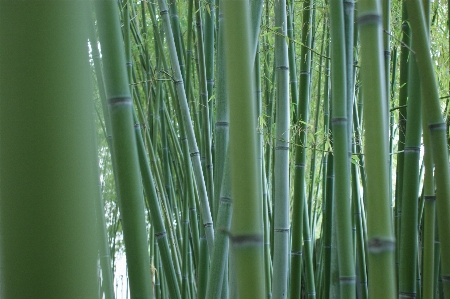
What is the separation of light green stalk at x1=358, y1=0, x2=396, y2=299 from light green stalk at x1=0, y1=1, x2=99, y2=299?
0.31m

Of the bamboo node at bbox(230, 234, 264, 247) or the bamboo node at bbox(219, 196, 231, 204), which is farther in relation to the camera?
the bamboo node at bbox(219, 196, 231, 204)

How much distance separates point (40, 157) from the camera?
29cm

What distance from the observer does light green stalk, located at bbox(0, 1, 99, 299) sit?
0.29 m

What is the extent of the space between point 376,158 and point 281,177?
24.5 inches

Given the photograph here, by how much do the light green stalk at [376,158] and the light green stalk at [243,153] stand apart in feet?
0.46

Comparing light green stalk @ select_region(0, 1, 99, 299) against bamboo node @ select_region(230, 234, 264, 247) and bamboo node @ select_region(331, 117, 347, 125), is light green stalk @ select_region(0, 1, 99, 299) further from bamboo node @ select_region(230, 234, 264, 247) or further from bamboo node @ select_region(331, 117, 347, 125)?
bamboo node @ select_region(331, 117, 347, 125)

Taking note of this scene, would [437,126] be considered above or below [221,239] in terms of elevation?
above

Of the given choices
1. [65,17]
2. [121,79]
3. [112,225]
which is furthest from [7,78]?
[112,225]

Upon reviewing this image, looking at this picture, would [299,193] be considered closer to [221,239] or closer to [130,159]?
[221,239]

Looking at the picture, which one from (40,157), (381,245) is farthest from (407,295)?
(40,157)

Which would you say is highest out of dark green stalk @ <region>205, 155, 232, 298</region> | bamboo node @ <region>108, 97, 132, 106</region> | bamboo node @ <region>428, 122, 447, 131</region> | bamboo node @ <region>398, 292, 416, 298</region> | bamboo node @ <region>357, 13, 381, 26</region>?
bamboo node @ <region>357, 13, 381, 26</region>

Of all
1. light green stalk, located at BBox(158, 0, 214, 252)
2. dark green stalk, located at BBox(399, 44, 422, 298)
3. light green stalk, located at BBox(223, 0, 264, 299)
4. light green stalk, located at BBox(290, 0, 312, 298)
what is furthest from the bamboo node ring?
light green stalk, located at BBox(158, 0, 214, 252)

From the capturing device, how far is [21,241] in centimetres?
29

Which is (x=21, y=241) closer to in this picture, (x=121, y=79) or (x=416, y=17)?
(x=121, y=79)
